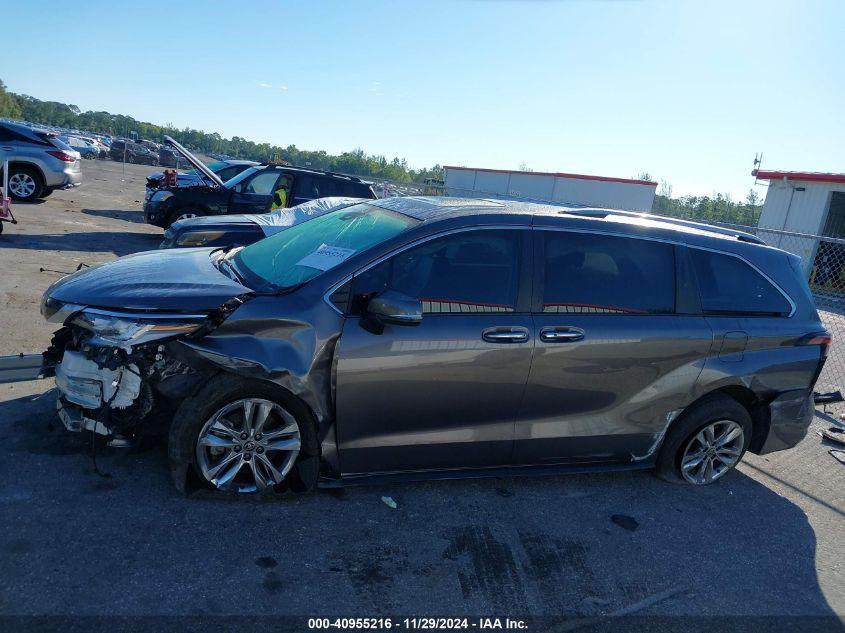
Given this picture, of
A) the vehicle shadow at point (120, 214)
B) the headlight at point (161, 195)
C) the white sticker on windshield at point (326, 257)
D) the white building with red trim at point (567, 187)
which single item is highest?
the white building with red trim at point (567, 187)

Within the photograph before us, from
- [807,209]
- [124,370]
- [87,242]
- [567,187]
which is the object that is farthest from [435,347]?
[567,187]

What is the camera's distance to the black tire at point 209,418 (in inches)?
139

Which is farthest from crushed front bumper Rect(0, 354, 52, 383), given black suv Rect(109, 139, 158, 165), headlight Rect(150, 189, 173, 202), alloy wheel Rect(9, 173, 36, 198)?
black suv Rect(109, 139, 158, 165)

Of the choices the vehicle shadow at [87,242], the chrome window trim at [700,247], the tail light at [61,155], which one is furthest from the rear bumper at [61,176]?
the chrome window trim at [700,247]

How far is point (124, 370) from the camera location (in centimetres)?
367

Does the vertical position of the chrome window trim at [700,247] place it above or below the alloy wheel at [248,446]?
above

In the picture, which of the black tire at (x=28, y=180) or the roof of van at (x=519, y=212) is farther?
the black tire at (x=28, y=180)

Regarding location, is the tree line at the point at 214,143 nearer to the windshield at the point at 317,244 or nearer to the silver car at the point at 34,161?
the silver car at the point at 34,161

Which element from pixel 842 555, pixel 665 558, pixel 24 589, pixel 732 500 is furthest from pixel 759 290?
pixel 24 589

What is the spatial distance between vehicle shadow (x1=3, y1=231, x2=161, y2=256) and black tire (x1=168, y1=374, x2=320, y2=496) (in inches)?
320

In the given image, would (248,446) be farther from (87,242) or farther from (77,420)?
(87,242)

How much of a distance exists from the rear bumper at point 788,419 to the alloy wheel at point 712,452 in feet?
0.82

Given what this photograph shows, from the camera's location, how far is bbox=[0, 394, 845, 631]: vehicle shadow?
3.02 m

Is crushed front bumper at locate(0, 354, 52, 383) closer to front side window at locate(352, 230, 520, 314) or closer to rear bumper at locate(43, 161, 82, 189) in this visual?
front side window at locate(352, 230, 520, 314)
